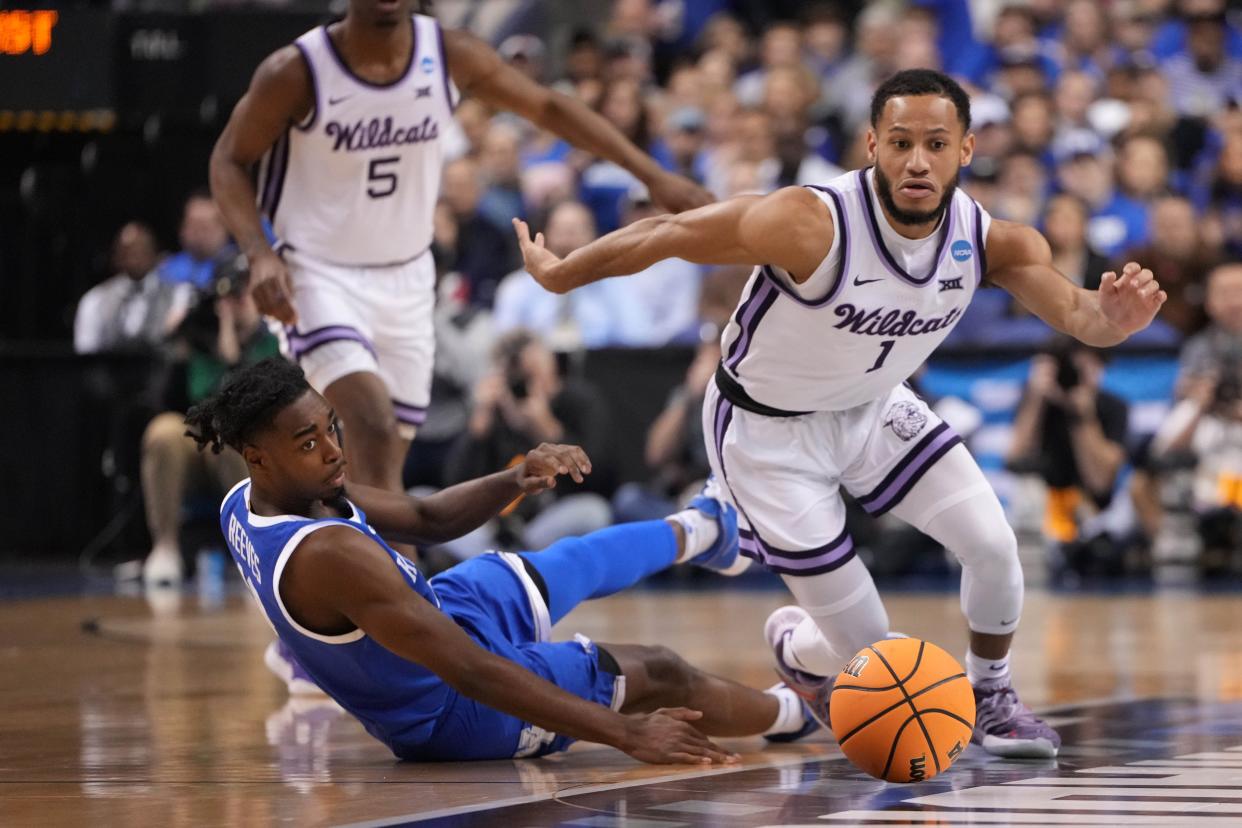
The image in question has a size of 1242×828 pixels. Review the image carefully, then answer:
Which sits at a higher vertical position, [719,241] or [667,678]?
[719,241]

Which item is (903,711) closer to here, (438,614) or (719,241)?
(438,614)

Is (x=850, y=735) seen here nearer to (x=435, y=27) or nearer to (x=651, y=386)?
(x=435, y=27)

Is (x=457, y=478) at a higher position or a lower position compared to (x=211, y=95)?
lower

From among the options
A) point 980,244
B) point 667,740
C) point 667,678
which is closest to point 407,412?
point 667,678

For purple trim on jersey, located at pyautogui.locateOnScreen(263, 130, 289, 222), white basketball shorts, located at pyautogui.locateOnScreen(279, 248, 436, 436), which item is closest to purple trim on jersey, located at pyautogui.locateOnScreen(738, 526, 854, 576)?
white basketball shorts, located at pyautogui.locateOnScreen(279, 248, 436, 436)

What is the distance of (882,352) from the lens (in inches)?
220

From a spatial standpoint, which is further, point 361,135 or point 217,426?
point 361,135

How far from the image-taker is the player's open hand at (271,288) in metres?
6.71

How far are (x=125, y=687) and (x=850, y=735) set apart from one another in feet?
11.0

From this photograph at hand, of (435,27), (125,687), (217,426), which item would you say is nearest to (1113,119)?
(435,27)

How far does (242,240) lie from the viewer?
22.6ft

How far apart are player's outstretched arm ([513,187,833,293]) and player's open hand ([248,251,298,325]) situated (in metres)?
1.61

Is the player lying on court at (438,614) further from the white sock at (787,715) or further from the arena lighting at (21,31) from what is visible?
the arena lighting at (21,31)

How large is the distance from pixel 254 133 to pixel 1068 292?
3129 mm
